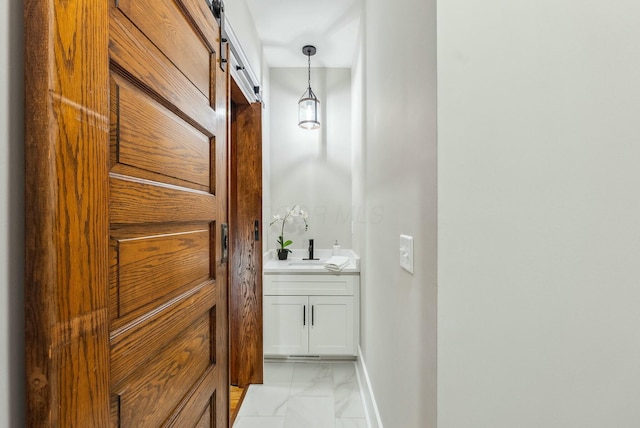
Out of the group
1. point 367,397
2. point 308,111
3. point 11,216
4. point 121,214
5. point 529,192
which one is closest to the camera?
point 11,216

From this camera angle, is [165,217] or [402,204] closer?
[165,217]

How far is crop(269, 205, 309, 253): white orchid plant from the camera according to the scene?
9.97 feet

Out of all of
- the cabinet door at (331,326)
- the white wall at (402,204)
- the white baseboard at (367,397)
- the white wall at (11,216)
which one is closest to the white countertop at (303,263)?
the cabinet door at (331,326)

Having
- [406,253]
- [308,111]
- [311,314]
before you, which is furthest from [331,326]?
[308,111]

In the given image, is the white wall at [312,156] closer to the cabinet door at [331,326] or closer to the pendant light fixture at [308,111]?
the pendant light fixture at [308,111]

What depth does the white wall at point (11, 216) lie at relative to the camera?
51 centimetres

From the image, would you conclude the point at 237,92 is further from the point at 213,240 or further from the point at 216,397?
the point at 216,397

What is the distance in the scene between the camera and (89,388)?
2.03 feet

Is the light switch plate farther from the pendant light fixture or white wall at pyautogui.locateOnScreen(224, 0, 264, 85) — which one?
the pendant light fixture

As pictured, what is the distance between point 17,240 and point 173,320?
0.51m

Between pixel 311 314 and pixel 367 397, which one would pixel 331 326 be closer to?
pixel 311 314

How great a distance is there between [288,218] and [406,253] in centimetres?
213

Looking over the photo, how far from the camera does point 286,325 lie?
2.63m

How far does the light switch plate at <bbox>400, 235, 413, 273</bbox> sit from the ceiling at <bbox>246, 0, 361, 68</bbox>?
1.87 m
